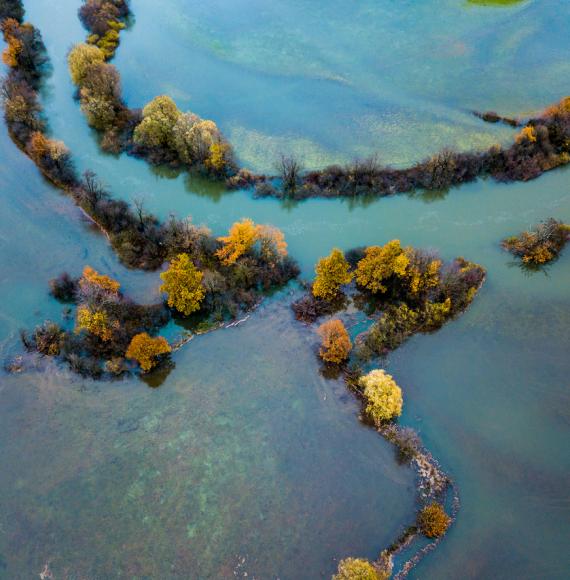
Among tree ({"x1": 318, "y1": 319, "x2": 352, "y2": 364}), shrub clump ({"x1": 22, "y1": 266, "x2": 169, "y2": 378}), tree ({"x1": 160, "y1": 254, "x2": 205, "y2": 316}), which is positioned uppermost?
tree ({"x1": 318, "y1": 319, "x2": 352, "y2": 364})

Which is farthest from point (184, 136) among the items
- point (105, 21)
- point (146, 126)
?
point (105, 21)

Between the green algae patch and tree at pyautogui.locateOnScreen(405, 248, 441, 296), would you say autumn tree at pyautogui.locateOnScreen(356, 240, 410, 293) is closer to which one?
tree at pyautogui.locateOnScreen(405, 248, 441, 296)

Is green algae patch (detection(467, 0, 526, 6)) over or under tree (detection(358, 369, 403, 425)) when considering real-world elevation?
over

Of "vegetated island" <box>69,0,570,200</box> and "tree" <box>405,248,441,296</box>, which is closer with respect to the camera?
"tree" <box>405,248,441,296</box>

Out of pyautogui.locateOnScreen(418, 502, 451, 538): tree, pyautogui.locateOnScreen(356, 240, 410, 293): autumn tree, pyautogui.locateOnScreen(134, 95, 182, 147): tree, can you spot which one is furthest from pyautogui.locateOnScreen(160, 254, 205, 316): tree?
pyautogui.locateOnScreen(418, 502, 451, 538): tree

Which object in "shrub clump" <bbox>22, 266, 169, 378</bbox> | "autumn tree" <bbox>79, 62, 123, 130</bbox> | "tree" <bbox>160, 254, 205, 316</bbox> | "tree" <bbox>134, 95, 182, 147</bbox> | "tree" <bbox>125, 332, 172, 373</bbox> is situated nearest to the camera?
"tree" <bbox>125, 332, 172, 373</bbox>

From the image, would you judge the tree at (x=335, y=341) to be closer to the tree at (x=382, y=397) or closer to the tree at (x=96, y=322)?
the tree at (x=382, y=397)

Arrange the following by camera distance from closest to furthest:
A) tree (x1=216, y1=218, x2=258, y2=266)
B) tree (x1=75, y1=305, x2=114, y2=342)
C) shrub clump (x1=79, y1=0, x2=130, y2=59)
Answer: tree (x1=75, y1=305, x2=114, y2=342) < tree (x1=216, y1=218, x2=258, y2=266) < shrub clump (x1=79, y1=0, x2=130, y2=59)

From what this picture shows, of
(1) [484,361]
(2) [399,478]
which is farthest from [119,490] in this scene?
(1) [484,361]

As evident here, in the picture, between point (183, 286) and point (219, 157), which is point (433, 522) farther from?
point (219, 157)
